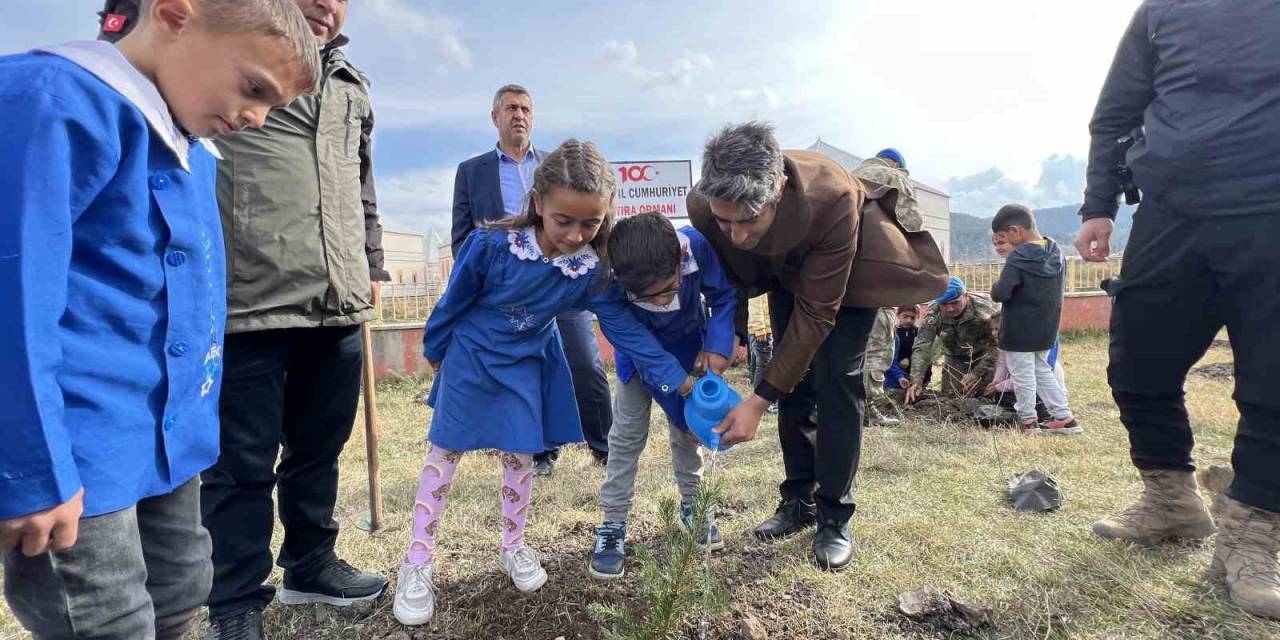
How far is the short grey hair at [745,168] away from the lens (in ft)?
6.84

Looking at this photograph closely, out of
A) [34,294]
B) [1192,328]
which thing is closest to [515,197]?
[34,294]

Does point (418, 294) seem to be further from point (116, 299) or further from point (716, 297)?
point (116, 299)

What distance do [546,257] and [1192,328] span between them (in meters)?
2.34

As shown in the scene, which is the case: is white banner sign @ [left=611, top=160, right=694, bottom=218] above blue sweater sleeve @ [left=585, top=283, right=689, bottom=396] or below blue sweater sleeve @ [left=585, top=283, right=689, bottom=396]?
above

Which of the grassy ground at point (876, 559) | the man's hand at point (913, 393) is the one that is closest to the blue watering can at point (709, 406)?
the grassy ground at point (876, 559)

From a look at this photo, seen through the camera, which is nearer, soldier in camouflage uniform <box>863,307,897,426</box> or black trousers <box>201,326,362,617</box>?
black trousers <box>201,326,362,617</box>

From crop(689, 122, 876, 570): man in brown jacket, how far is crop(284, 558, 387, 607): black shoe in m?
1.45

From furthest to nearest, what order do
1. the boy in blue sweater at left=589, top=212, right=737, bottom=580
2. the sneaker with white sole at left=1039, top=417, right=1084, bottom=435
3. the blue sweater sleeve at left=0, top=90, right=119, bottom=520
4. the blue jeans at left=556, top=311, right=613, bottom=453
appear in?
the sneaker with white sole at left=1039, top=417, right=1084, bottom=435, the blue jeans at left=556, top=311, right=613, bottom=453, the boy in blue sweater at left=589, top=212, right=737, bottom=580, the blue sweater sleeve at left=0, top=90, right=119, bottom=520

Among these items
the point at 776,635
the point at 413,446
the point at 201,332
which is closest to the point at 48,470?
the point at 201,332

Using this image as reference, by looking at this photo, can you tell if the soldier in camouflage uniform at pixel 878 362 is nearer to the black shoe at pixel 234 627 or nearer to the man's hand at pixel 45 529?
the black shoe at pixel 234 627

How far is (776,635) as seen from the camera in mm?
2012

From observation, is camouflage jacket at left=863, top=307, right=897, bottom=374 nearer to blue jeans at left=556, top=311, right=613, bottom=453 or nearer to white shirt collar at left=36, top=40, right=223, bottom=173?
blue jeans at left=556, top=311, right=613, bottom=453

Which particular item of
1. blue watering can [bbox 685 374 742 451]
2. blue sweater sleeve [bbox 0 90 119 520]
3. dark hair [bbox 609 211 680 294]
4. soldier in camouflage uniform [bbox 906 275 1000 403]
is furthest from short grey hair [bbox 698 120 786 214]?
soldier in camouflage uniform [bbox 906 275 1000 403]

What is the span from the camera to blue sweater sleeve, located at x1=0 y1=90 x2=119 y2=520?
924 millimetres
